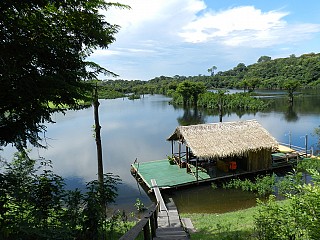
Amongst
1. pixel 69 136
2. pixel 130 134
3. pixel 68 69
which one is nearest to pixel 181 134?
pixel 68 69

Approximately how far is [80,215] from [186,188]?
40.4 ft

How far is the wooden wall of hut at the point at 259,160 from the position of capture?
17141mm

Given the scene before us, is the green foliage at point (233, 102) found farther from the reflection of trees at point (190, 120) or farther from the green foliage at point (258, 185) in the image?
the green foliage at point (258, 185)

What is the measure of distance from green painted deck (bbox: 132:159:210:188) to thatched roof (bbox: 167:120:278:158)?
1525 millimetres

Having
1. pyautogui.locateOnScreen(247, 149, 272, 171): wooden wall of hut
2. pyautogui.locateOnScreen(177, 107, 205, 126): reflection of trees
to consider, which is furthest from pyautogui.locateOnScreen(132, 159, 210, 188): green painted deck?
pyautogui.locateOnScreen(177, 107, 205, 126): reflection of trees

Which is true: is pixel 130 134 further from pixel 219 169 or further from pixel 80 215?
Result: pixel 80 215

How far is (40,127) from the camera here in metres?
5.00

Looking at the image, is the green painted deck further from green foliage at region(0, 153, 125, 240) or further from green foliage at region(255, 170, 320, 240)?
A: green foliage at region(0, 153, 125, 240)

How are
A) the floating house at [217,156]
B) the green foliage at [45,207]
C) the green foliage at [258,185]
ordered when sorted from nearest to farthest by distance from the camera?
1. the green foliage at [45,207]
2. the green foliage at [258,185]
3. the floating house at [217,156]

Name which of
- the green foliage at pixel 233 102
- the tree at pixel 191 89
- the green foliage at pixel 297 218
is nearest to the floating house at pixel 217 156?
the green foliage at pixel 297 218

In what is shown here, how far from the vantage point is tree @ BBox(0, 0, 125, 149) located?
4.10 m

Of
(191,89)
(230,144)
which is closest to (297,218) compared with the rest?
(230,144)

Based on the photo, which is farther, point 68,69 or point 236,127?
point 236,127

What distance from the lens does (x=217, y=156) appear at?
15906 millimetres
